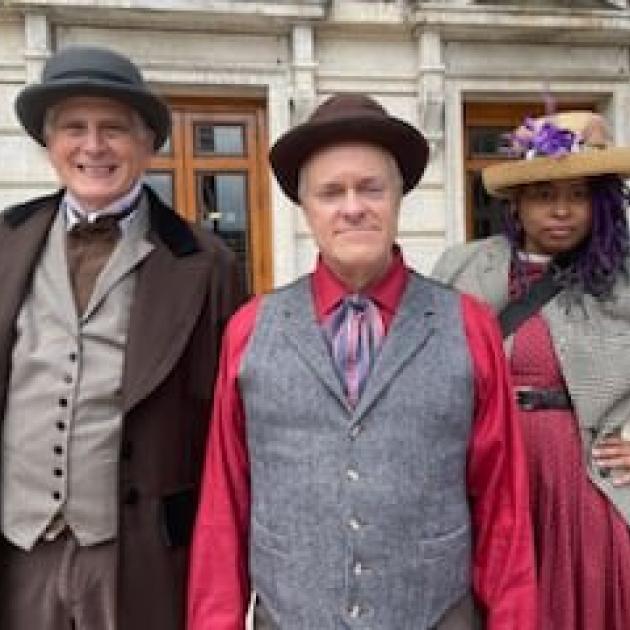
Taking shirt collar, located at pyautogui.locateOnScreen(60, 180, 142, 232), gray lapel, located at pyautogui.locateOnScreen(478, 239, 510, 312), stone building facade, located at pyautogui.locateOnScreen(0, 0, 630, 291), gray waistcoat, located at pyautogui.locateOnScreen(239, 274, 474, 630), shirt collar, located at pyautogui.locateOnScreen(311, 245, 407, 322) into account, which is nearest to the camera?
gray waistcoat, located at pyautogui.locateOnScreen(239, 274, 474, 630)

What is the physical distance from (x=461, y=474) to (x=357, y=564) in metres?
0.23

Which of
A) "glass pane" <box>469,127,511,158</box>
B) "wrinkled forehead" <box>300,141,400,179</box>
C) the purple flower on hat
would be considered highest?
"glass pane" <box>469,127,511,158</box>

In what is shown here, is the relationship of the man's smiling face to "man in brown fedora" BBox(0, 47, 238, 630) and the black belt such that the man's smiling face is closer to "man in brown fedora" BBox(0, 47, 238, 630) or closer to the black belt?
"man in brown fedora" BBox(0, 47, 238, 630)

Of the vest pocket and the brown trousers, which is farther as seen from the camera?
the brown trousers

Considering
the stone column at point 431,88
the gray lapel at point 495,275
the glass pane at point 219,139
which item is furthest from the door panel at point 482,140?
the gray lapel at point 495,275

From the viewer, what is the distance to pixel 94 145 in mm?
1756

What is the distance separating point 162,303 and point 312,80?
10.8 ft

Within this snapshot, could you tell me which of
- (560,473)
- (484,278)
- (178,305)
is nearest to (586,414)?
(560,473)

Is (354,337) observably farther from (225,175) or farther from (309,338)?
(225,175)

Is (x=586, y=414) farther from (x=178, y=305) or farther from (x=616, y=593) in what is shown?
(x=178, y=305)

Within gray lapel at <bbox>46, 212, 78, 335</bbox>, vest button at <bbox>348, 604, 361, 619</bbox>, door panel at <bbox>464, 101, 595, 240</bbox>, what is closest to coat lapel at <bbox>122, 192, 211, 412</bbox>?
gray lapel at <bbox>46, 212, 78, 335</bbox>

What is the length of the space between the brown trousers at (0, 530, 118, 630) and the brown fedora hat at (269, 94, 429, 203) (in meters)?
0.79

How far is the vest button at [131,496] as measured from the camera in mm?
1744

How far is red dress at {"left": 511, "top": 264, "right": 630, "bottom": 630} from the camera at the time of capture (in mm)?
1994
